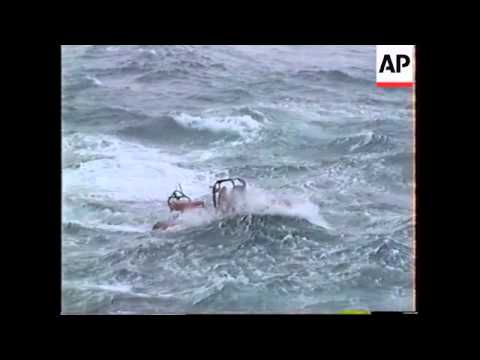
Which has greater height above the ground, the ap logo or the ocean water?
the ap logo

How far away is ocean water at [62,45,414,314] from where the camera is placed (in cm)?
452

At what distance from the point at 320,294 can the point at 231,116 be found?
127 cm

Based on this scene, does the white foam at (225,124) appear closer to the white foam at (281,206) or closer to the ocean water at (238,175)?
the ocean water at (238,175)

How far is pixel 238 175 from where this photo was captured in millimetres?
4617

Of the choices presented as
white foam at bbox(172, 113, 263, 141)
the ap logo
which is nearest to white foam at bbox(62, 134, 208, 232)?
white foam at bbox(172, 113, 263, 141)

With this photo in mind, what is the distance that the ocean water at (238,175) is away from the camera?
4516 mm

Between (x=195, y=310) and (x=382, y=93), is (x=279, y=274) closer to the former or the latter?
(x=195, y=310)

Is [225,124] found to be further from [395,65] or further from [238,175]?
[395,65]

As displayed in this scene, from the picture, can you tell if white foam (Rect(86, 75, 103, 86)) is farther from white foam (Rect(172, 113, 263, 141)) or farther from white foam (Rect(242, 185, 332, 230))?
white foam (Rect(242, 185, 332, 230))

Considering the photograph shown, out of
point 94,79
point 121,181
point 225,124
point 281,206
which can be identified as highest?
point 94,79

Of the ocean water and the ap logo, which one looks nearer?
the ocean water

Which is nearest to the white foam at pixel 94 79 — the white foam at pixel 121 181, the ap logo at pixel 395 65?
the white foam at pixel 121 181

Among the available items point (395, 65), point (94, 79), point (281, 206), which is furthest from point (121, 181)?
point (395, 65)
